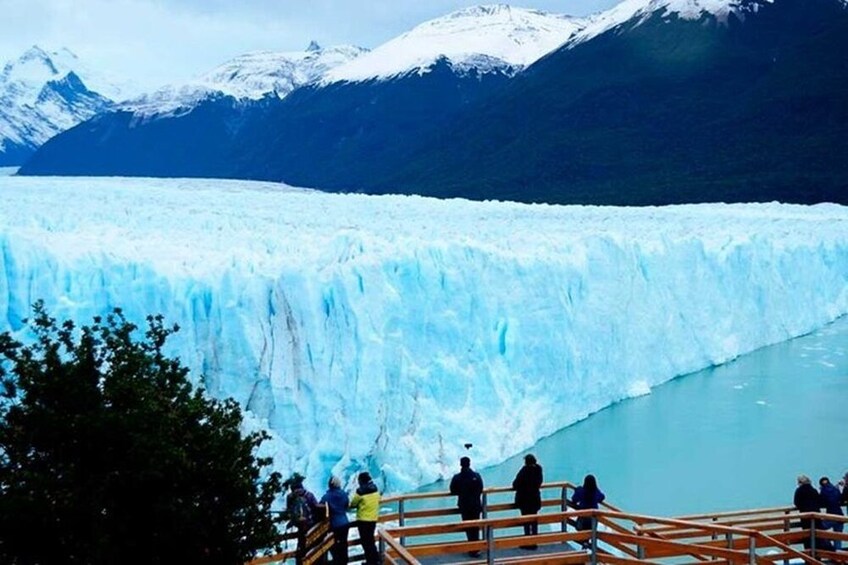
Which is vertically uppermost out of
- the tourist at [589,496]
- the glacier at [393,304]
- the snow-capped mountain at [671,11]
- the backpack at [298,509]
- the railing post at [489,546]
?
the snow-capped mountain at [671,11]

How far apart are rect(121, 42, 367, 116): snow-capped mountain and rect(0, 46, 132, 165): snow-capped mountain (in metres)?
19.9

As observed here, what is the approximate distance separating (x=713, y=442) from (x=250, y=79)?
8746 centimetres

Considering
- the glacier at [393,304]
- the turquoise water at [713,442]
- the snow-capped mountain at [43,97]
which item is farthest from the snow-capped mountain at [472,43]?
the turquoise water at [713,442]

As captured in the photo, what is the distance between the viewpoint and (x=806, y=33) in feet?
188

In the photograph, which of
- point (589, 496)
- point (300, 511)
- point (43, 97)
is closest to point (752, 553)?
point (589, 496)

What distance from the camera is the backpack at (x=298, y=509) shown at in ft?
17.7

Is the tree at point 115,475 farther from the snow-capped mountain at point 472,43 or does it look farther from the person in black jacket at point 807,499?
the snow-capped mountain at point 472,43

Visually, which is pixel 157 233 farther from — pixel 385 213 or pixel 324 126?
pixel 324 126

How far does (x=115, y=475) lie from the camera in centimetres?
485

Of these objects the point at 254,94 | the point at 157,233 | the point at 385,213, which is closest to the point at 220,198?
the point at 385,213

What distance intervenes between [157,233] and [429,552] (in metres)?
7.45

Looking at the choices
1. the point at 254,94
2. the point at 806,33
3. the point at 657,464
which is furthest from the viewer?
the point at 254,94

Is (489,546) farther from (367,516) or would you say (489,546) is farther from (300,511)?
(300,511)

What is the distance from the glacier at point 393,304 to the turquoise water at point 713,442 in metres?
0.41
